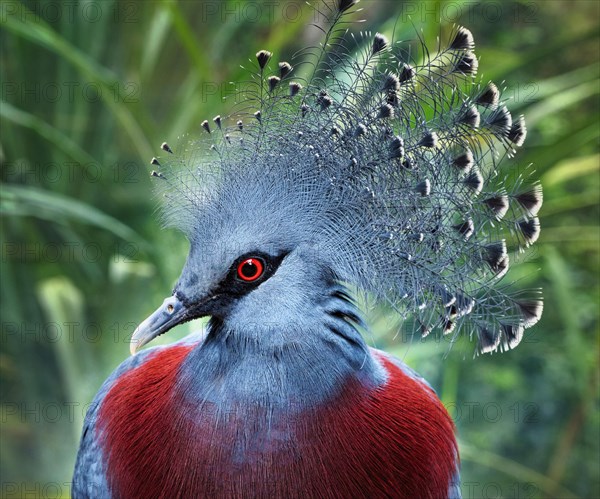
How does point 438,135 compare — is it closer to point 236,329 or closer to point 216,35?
point 236,329

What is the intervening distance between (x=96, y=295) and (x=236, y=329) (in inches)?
69.2

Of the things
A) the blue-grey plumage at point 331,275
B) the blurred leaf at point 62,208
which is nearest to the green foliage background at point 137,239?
the blurred leaf at point 62,208

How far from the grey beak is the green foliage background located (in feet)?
3.39

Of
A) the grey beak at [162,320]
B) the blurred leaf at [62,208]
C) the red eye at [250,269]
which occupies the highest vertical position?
the blurred leaf at [62,208]

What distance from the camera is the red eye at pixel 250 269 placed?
3.80 feet

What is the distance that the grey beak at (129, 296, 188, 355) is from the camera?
117 cm

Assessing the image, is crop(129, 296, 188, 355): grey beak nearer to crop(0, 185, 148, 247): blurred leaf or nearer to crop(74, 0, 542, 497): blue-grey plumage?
crop(74, 0, 542, 497): blue-grey plumage

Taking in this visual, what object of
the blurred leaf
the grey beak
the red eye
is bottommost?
the grey beak

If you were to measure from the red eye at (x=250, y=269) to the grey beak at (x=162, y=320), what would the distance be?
0.11 meters


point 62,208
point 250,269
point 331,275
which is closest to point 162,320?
point 250,269

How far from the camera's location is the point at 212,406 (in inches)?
46.1

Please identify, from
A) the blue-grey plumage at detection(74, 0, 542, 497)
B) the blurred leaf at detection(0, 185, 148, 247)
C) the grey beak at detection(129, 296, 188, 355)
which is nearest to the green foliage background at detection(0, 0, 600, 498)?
the blurred leaf at detection(0, 185, 148, 247)

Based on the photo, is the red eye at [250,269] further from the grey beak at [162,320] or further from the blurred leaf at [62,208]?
the blurred leaf at [62,208]

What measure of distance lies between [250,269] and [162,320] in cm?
16
